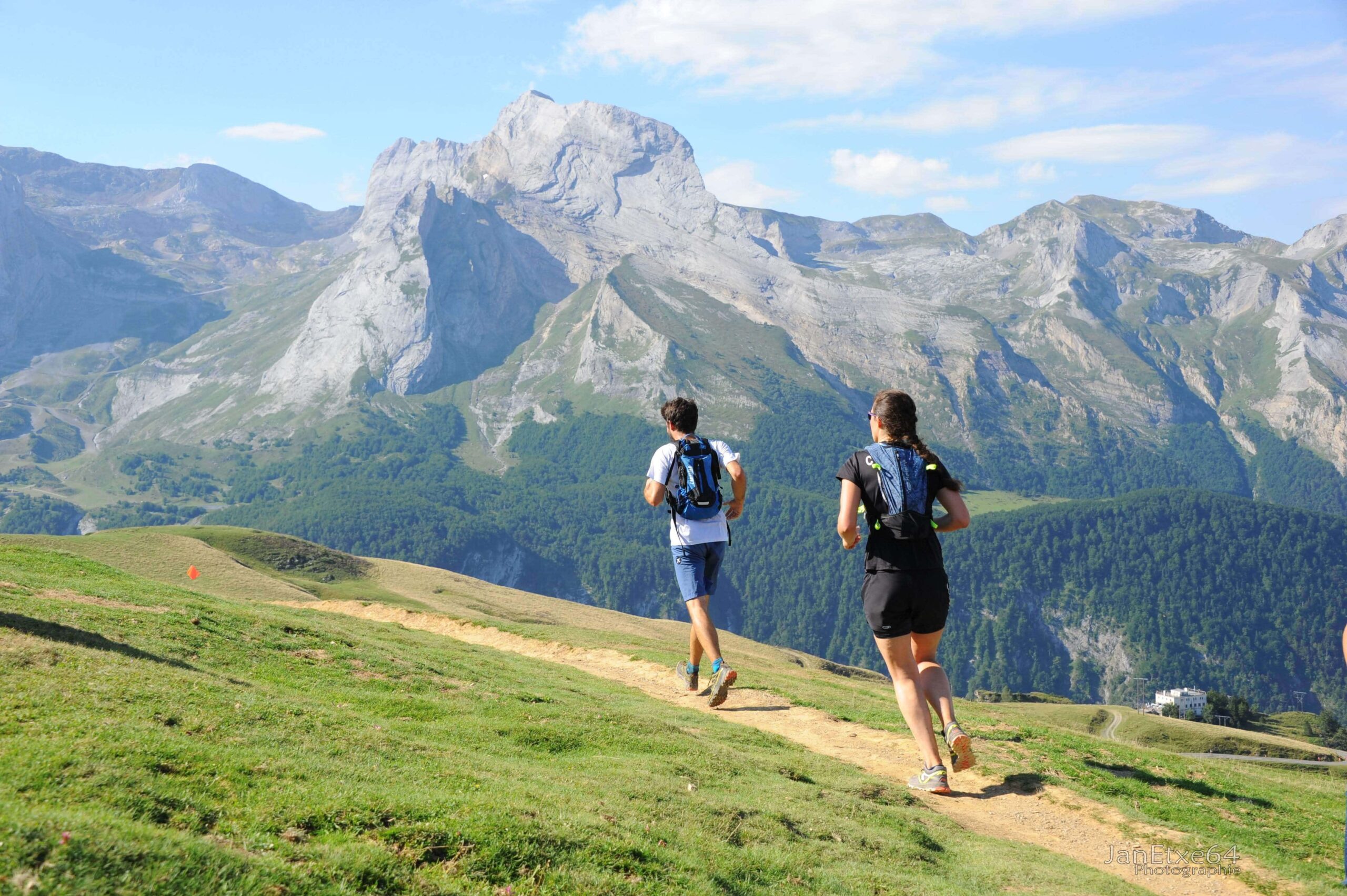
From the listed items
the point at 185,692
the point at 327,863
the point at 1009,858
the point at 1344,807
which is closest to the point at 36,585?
the point at 185,692

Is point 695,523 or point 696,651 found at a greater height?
point 695,523

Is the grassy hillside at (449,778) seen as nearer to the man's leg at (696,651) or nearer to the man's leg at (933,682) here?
the man's leg at (696,651)

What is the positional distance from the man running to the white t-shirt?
1 cm

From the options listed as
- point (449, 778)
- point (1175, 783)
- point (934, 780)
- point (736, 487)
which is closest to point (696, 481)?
point (736, 487)

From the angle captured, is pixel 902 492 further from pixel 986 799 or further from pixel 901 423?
pixel 986 799

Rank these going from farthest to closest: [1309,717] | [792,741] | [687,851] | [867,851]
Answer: [1309,717] < [792,741] < [867,851] < [687,851]

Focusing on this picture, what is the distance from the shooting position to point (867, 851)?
12336 millimetres

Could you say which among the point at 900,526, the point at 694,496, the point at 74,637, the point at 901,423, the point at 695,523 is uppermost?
the point at 901,423

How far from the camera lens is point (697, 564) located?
18719 mm

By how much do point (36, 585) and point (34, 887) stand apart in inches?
814

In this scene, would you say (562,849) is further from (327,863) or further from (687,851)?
(327,863)

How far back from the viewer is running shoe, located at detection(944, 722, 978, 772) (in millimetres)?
14500

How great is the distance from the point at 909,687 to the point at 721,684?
6470 millimetres

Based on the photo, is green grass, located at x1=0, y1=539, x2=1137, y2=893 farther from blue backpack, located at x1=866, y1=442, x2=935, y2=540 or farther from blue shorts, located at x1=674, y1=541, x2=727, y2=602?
blue backpack, located at x1=866, y1=442, x2=935, y2=540
